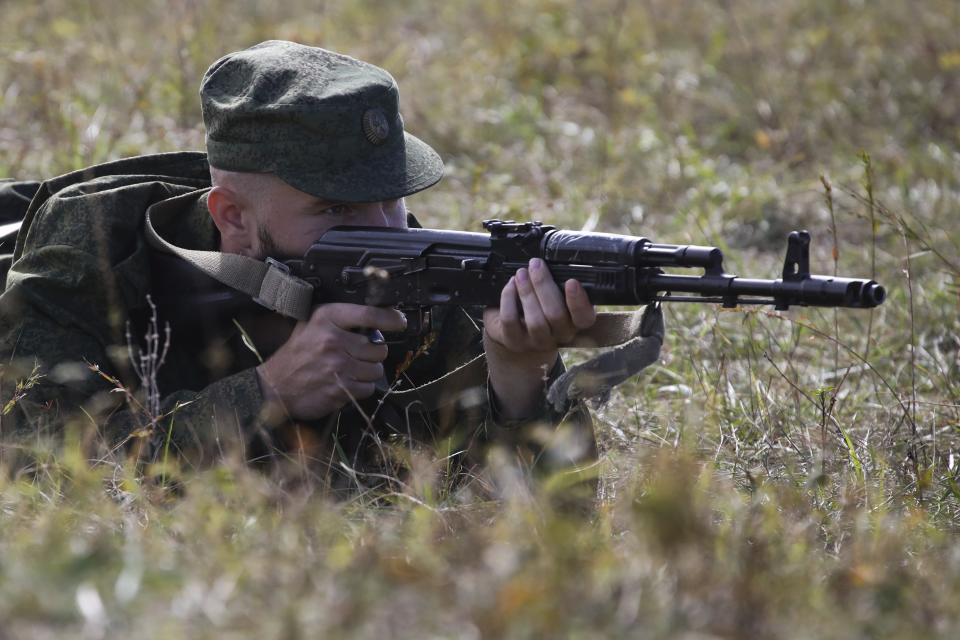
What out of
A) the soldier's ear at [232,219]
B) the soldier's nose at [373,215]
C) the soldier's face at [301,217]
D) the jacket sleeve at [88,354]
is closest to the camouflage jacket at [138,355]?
the jacket sleeve at [88,354]

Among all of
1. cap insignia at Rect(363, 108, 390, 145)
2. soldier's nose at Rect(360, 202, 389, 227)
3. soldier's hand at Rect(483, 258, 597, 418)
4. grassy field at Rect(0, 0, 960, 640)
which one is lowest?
grassy field at Rect(0, 0, 960, 640)

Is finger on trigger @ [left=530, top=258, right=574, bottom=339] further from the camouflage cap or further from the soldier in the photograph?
the camouflage cap

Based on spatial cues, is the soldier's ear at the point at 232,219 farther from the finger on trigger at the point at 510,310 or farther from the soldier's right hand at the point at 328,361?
the finger on trigger at the point at 510,310

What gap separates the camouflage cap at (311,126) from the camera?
336 centimetres

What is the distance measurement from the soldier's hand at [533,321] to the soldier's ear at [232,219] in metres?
0.80

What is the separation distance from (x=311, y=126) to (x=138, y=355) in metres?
0.80

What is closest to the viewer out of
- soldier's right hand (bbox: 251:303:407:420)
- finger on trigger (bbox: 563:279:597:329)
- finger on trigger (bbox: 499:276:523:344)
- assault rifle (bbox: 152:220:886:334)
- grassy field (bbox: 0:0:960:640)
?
grassy field (bbox: 0:0:960:640)

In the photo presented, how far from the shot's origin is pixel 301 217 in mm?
3424

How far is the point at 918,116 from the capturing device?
777cm

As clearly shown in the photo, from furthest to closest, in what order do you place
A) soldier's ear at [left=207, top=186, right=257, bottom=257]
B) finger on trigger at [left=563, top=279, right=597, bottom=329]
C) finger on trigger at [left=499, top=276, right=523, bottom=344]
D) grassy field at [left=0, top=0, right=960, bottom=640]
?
soldier's ear at [left=207, top=186, right=257, bottom=257] < finger on trigger at [left=499, top=276, right=523, bottom=344] < finger on trigger at [left=563, top=279, right=597, bottom=329] < grassy field at [left=0, top=0, right=960, bottom=640]

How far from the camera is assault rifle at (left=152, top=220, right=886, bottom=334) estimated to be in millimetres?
2549

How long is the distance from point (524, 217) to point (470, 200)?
93 cm

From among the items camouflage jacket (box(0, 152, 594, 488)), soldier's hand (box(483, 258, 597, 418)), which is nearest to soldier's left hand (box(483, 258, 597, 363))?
soldier's hand (box(483, 258, 597, 418))

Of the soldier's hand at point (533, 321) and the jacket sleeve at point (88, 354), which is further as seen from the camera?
the jacket sleeve at point (88, 354)
